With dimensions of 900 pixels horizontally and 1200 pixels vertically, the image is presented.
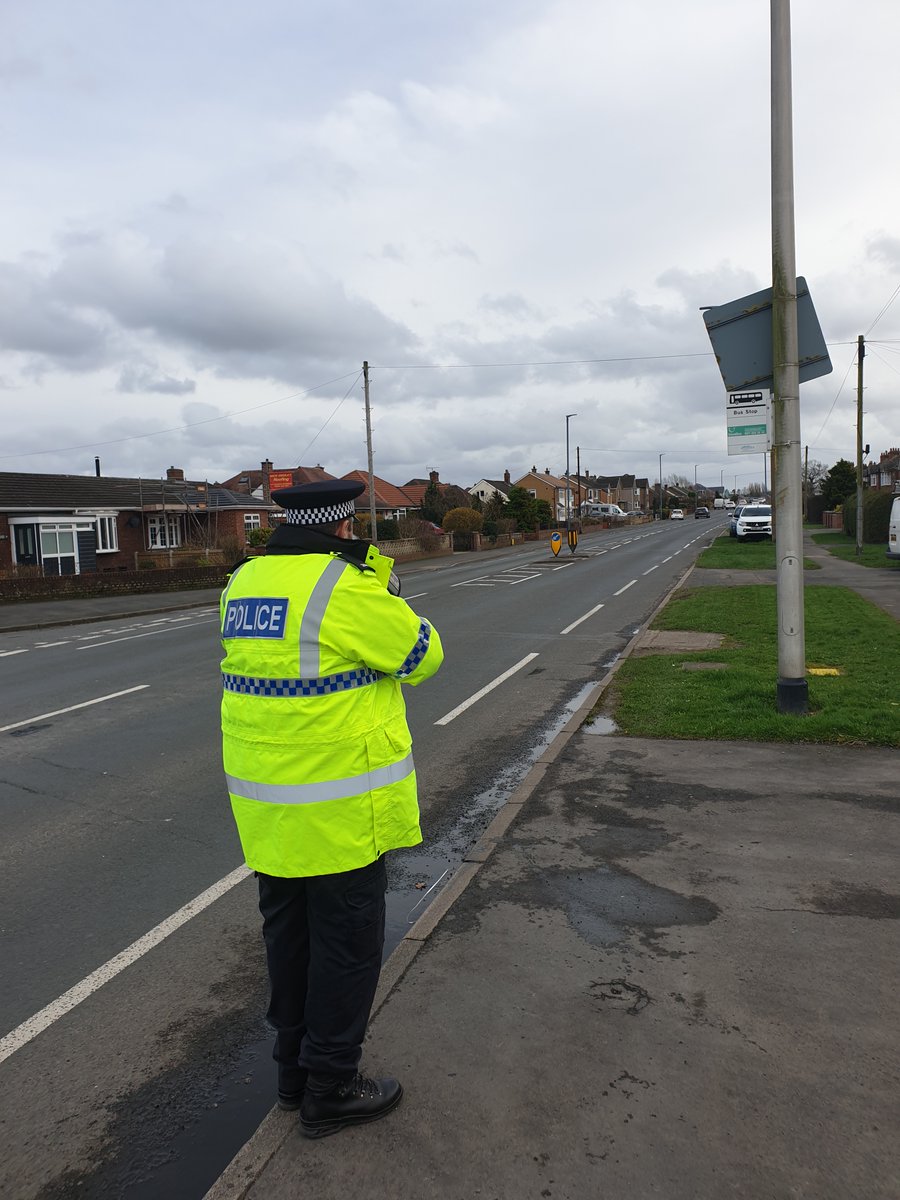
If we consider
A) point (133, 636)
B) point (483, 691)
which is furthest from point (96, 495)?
point (483, 691)

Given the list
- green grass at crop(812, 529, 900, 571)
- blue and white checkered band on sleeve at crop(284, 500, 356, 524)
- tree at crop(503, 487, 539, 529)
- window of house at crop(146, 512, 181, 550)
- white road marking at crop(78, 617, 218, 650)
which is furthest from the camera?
tree at crop(503, 487, 539, 529)

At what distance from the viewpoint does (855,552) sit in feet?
108

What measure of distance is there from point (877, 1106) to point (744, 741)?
456 cm

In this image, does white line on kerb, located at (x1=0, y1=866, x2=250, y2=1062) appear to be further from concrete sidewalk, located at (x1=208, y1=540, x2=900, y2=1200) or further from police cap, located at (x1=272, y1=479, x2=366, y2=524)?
police cap, located at (x1=272, y1=479, x2=366, y2=524)

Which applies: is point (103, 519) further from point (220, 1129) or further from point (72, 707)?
point (220, 1129)

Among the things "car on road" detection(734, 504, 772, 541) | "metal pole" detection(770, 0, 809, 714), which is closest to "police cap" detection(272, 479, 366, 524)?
"metal pole" detection(770, 0, 809, 714)

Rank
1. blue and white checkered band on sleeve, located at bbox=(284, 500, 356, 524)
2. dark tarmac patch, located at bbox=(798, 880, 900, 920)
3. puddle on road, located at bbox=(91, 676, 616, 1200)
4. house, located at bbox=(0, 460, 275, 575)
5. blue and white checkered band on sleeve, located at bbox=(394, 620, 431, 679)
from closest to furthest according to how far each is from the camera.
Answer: puddle on road, located at bbox=(91, 676, 616, 1200)
blue and white checkered band on sleeve, located at bbox=(394, 620, 431, 679)
blue and white checkered band on sleeve, located at bbox=(284, 500, 356, 524)
dark tarmac patch, located at bbox=(798, 880, 900, 920)
house, located at bbox=(0, 460, 275, 575)

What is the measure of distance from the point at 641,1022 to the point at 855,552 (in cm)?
3338

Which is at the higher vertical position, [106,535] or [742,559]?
[106,535]

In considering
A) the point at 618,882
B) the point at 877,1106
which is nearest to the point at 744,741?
the point at 618,882

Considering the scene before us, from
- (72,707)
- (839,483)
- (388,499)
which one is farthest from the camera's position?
(388,499)

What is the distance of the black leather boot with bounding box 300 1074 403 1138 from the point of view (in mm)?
2699

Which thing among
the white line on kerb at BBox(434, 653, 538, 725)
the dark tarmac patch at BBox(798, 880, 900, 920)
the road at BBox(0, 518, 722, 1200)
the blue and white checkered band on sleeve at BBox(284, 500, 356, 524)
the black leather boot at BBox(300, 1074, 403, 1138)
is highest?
the blue and white checkered band on sleeve at BBox(284, 500, 356, 524)

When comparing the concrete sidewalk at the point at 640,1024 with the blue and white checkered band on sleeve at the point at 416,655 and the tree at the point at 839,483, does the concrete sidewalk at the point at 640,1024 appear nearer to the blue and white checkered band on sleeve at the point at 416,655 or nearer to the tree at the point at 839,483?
the blue and white checkered band on sleeve at the point at 416,655
